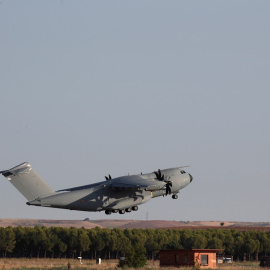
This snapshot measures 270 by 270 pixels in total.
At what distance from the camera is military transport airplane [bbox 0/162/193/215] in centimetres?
9694

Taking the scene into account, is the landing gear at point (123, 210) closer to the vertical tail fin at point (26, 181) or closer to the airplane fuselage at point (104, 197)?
the airplane fuselage at point (104, 197)

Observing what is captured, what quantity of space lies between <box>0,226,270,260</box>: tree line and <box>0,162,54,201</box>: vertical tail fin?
66265mm

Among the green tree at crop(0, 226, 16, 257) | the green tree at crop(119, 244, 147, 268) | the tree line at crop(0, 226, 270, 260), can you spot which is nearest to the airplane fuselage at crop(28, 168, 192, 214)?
the green tree at crop(119, 244, 147, 268)

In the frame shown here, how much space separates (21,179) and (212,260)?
105ft

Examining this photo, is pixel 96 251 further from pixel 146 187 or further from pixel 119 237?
pixel 146 187

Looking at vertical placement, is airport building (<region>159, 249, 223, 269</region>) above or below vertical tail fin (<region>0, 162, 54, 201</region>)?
below

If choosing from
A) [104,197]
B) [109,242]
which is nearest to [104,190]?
[104,197]

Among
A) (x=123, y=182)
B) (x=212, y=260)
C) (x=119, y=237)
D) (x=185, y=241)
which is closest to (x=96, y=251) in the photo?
(x=119, y=237)

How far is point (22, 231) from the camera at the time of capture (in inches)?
6590

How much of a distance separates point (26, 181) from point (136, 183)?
13.7 m

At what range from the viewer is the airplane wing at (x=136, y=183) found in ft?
332

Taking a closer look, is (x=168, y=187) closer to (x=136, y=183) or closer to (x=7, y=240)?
(x=136, y=183)

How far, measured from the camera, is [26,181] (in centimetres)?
9712

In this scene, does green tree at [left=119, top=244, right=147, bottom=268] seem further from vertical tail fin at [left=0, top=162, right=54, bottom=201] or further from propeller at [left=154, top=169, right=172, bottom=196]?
vertical tail fin at [left=0, top=162, right=54, bottom=201]
